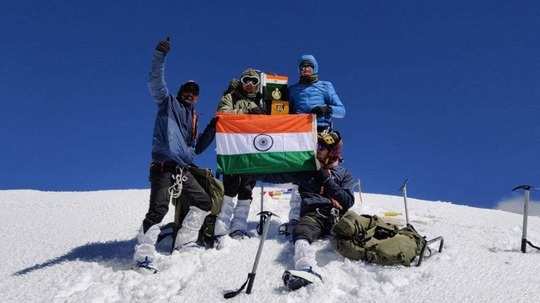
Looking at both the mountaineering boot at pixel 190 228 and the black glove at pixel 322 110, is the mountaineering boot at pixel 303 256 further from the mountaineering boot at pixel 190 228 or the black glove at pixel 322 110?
the black glove at pixel 322 110

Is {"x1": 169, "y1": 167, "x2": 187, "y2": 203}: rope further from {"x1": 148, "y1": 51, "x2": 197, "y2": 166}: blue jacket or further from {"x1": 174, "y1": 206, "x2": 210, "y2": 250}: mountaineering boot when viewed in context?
{"x1": 174, "y1": 206, "x2": 210, "y2": 250}: mountaineering boot

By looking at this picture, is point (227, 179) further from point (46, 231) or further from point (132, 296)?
point (46, 231)

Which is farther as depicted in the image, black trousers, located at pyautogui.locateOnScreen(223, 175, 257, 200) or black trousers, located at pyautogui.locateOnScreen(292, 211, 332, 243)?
black trousers, located at pyautogui.locateOnScreen(223, 175, 257, 200)

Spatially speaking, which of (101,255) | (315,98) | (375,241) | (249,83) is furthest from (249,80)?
(101,255)

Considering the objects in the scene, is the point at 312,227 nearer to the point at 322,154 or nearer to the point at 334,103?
the point at 322,154

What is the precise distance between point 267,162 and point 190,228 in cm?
145

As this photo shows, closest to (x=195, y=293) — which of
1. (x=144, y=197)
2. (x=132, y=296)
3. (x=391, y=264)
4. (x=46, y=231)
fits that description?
(x=132, y=296)

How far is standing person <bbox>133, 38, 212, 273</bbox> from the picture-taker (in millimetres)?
5266

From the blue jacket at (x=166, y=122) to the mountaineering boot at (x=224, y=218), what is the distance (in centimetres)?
84

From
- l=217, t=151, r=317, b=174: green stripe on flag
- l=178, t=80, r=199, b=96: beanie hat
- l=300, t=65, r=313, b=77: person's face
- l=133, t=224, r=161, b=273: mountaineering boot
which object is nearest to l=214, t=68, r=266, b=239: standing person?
l=217, t=151, r=317, b=174: green stripe on flag

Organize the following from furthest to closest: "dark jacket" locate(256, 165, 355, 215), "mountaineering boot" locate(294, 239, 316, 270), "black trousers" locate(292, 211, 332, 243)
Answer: "dark jacket" locate(256, 165, 355, 215), "black trousers" locate(292, 211, 332, 243), "mountaineering boot" locate(294, 239, 316, 270)

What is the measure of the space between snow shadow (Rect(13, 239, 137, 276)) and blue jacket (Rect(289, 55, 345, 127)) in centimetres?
308

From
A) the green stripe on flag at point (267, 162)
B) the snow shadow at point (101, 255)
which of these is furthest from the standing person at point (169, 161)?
the green stripe on flag at point (267, 162)

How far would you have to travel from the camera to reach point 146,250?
519cm
